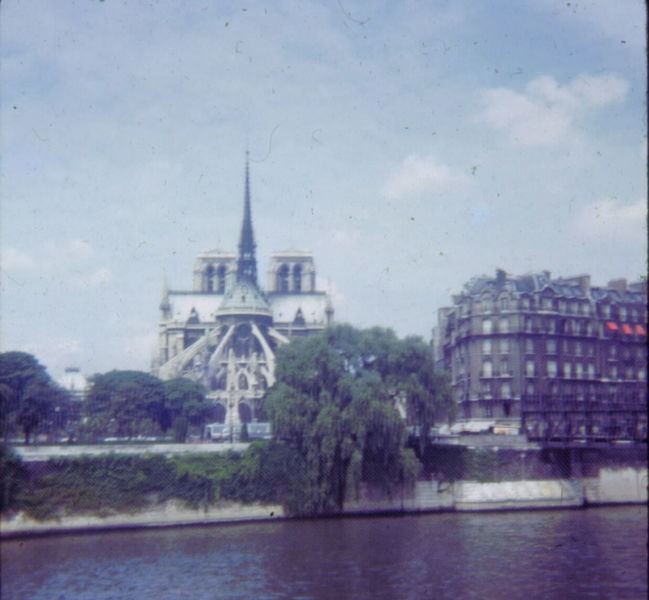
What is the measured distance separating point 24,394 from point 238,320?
6110 centimetres

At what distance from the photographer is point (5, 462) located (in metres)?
45.9

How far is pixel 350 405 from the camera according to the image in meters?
50.8

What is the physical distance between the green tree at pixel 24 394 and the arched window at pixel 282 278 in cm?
7933

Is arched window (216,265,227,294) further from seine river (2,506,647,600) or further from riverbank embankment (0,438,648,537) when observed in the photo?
seine river (2,506,647,600)

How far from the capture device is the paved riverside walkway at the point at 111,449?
1911 inches

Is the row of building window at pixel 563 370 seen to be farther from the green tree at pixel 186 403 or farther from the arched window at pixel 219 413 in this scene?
the arched window at pixel 219 413

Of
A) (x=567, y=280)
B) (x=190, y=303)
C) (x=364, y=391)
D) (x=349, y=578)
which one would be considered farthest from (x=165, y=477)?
(x=190, y=303)

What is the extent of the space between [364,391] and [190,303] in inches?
3375

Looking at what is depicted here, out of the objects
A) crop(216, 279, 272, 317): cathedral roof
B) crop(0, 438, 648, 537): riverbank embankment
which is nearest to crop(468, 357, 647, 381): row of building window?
crop(0, 438, 648, 537): riverbank embankment

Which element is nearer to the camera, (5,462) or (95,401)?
(5,462)

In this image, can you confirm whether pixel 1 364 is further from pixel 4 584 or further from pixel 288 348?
pixel 4 584

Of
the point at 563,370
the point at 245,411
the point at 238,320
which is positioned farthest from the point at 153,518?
the point at 238,320

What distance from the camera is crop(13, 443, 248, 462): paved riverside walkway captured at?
48.5m

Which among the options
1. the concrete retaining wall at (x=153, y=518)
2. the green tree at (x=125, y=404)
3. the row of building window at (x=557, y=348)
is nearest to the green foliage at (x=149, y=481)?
the concrete retaining wall at (x=153, y=518)
